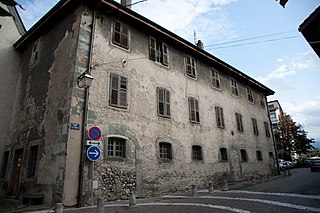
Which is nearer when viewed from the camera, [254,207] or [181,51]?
[254,207]

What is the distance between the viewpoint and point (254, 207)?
18.5 feet

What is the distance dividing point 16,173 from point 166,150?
274 inches

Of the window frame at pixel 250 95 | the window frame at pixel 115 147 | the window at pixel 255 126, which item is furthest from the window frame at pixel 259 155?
the window frame at pixel 115 147

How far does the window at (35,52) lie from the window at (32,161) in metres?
4.56

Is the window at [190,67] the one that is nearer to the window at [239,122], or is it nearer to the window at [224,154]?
the window at [224,154]

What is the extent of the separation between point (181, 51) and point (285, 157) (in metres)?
31.4

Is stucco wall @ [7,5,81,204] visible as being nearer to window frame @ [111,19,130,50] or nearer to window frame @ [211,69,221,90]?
window frame @ [111,19,130,50]

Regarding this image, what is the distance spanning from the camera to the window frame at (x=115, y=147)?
803 centimetres

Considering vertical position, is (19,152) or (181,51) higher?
(181,51)

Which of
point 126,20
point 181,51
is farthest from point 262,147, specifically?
point 126,20

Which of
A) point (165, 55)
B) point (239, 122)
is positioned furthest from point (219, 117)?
point (165, 55)

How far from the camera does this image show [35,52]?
11.3 m

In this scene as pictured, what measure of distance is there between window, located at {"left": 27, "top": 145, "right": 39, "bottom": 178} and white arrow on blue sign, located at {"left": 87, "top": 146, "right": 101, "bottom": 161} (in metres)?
3.35

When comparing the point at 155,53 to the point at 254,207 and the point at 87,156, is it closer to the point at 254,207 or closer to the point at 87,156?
the point at 87,156
